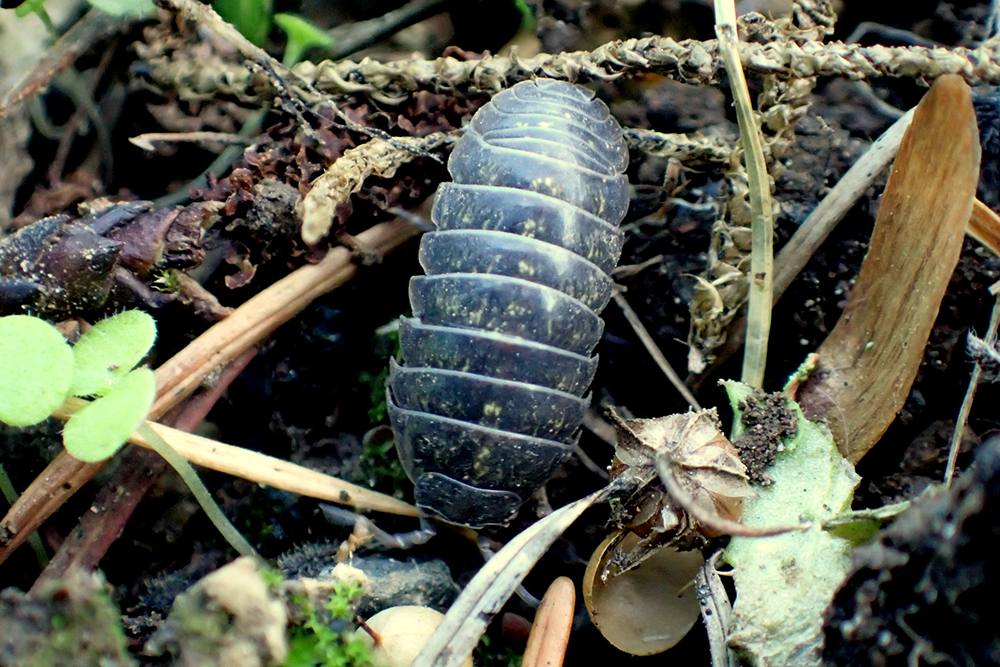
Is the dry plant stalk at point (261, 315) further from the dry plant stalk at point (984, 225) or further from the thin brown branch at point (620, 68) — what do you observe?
the dry plant stalk at point (984, 225)

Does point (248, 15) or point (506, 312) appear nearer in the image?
point (506, 312)

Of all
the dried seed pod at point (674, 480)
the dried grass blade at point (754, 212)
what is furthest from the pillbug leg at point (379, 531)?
the dried grass blade at point (754, 212)

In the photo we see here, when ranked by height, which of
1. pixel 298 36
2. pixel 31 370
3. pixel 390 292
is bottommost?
pixel 390 292

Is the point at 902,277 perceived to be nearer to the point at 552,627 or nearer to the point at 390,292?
the point at 552,627

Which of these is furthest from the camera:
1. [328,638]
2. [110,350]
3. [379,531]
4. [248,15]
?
[248,15]

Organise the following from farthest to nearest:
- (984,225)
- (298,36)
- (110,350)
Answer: (298,36), (984,225), (110,350)

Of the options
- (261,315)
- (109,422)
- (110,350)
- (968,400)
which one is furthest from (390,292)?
(968,400)
